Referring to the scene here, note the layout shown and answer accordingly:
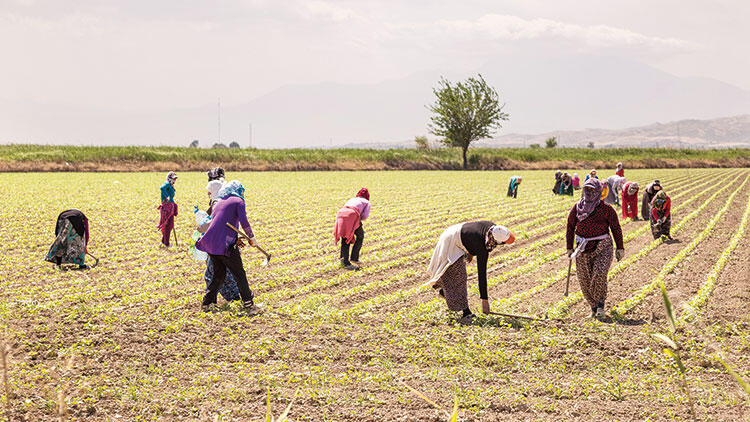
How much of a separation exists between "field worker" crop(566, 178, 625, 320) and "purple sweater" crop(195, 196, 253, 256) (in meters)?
5.10

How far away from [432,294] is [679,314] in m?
4.04

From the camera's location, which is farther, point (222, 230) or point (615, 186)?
point (615, 186)

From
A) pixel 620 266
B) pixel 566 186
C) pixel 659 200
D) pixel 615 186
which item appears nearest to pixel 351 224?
pixel 620 266

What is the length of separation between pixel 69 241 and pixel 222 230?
5.37 metres

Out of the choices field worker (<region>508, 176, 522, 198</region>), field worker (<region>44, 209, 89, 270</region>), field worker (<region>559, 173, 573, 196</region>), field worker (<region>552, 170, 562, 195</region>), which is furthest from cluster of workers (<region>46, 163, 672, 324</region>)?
field worker (<region>552, 170, 562, 195</region>)

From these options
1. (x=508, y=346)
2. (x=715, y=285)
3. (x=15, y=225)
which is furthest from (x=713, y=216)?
(x=15, y=225)

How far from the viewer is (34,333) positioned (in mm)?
8594

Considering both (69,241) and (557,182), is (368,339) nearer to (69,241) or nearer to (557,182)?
(69,241)

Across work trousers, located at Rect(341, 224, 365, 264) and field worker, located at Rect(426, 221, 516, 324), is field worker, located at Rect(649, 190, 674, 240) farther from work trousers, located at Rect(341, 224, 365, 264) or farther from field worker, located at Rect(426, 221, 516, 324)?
field worker, located at Rect(426, 221, 516, 324)

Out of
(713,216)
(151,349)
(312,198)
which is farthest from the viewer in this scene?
(312,198)

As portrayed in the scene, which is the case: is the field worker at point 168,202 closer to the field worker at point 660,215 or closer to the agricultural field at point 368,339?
the agricultural field at point 368,339

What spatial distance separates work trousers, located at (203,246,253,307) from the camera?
378 inches

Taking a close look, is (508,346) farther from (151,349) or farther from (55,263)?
(55,263)

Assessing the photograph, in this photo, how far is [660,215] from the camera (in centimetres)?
1670
